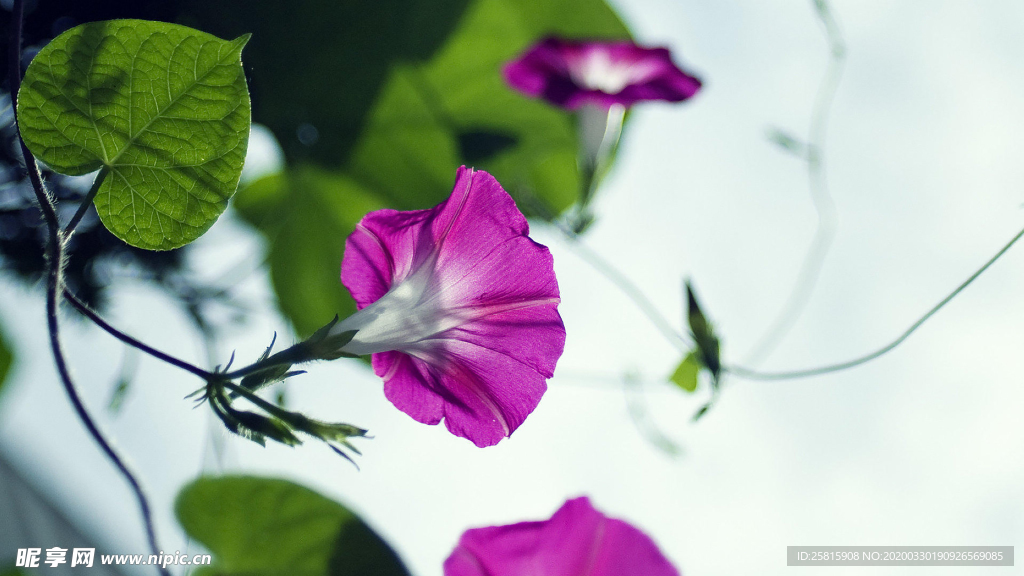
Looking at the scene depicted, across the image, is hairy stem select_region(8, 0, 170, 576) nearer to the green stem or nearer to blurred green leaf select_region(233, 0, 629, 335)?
the green stem

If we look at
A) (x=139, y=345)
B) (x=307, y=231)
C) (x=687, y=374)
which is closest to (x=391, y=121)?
(x=307, y=231)

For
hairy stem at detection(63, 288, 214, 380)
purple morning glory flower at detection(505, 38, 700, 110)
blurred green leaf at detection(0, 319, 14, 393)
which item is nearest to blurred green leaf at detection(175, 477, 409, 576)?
blurred green leaf at detection(0, 319, 14, 393)

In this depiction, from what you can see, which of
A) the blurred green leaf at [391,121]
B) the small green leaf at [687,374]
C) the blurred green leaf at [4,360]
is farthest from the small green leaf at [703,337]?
the blurred green leaf at [4,360]

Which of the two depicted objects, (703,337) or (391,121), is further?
(391,121)

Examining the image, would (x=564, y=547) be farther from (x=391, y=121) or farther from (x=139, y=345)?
(x=391, y=121)

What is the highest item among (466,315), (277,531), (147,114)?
(147,114)

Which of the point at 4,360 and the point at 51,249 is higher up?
the point at 51,249

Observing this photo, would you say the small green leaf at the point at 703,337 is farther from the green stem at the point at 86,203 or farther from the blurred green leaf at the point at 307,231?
the blurred green leaf at the point at 307,231
